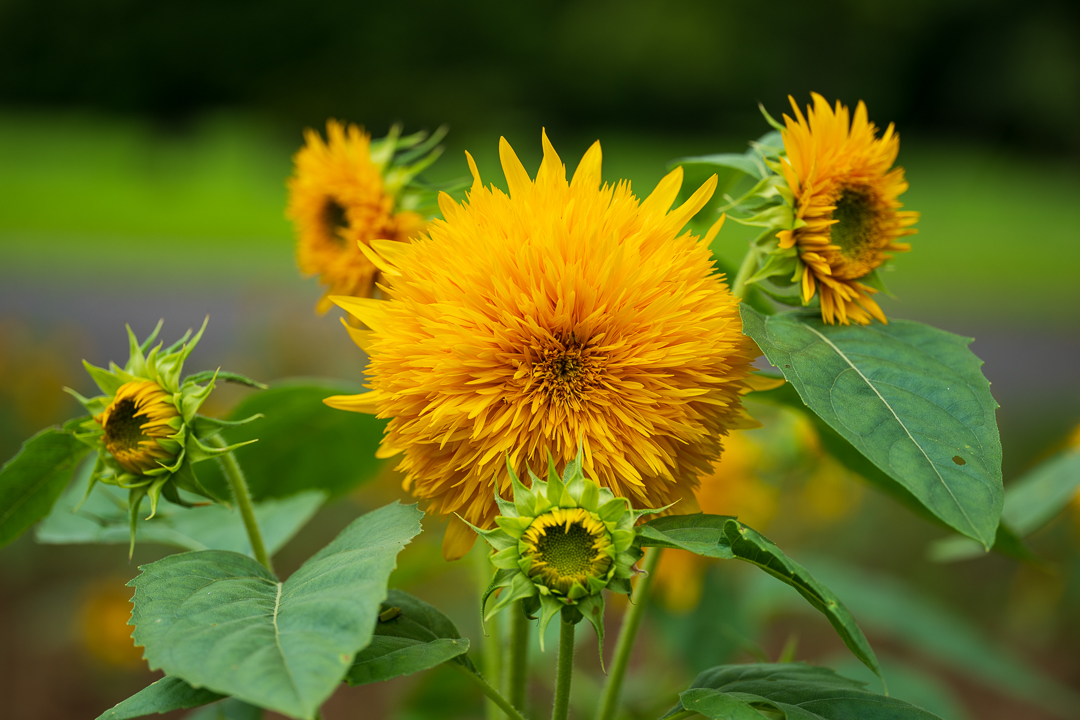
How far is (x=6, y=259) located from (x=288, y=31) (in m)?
7.74

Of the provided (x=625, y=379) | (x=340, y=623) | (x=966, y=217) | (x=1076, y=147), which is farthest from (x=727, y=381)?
(x=1076, y=147)

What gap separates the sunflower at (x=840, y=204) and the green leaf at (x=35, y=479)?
2.32 feet

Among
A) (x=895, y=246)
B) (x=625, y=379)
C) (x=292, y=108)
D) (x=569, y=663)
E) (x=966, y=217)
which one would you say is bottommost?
(x=292, y=108)

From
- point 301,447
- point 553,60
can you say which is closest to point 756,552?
point 301,447

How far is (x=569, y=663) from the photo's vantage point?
0.74 m

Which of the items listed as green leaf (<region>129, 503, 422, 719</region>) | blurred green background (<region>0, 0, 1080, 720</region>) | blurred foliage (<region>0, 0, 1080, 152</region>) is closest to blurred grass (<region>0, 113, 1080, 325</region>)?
blurred green background (<region>0, 0, 1080, 720</region>)

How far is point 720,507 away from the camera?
160 cm

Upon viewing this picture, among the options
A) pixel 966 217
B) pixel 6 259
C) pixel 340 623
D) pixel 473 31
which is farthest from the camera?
pixel 473 31

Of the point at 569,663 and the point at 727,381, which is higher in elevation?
the point at 727,381

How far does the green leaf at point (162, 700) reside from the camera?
0.61 m

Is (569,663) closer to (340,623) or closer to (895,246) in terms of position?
(340,623)

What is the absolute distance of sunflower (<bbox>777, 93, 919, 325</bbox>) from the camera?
0.77 meters

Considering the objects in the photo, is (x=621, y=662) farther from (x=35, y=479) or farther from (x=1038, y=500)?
(x=1038, y=500)

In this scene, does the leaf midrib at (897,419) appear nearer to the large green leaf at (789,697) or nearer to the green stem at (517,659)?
the large green leaf at (789,697)
